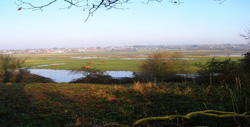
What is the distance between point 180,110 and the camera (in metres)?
4.11

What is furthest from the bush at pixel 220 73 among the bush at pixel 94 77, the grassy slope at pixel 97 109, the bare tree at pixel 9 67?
the bare tree at pixel 9 67

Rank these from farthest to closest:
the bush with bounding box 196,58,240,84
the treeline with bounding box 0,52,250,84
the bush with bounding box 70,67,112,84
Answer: the treeline with bounding box 0,52,250,84
the bush with bounding box 70,67,112,84
the bush with bounding box 196,58,240,84

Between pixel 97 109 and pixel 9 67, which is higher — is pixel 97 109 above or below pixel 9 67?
below

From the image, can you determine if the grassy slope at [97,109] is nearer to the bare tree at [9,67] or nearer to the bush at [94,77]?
the bush at [94,77]

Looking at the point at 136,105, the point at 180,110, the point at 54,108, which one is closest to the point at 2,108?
the point at 54,108

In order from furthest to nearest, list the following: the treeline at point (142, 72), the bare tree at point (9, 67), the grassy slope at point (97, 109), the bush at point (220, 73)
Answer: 1. the bare tree at point (9, 67)
2. the treeline at point (142, 72)
3. the bush at point (220, 73)
4. the grassy slope at point (97, 109)

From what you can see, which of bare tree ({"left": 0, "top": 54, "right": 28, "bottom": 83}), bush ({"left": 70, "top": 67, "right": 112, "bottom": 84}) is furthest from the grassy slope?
bare tree ({"left": 0, "top": 54, "right": 28, "bottom": 83})

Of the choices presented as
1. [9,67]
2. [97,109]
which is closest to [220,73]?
[97,109]

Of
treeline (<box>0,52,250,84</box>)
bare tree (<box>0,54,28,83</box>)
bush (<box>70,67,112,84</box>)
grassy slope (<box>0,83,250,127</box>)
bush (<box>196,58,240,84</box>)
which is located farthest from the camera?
bare tree (<box>0,54,28,83</box>)

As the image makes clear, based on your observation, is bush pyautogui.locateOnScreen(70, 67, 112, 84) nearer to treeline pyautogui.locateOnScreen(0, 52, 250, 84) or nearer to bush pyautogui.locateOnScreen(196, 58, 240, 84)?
treeline pyautogui.locateOnScreen(0, 52, 250, 84)

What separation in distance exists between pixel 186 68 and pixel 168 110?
18.5 m

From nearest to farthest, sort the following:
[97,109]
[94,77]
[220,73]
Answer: [97,109] < [220,73] < [94,77]

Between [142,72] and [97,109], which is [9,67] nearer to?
[142,72]

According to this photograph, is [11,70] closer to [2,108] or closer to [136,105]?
[2,108]
